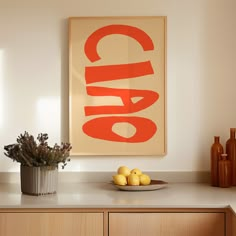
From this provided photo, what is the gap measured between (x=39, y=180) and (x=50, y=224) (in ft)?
1.01

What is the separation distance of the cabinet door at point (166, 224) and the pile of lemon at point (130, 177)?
1.23 ft

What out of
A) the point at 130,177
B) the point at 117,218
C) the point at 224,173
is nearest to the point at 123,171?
the point at 130,177

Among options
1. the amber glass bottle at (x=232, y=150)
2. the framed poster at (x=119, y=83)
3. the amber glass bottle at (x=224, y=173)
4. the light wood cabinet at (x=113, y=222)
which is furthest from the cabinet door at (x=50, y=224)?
the amber glass bottle at (x=232, y=150)

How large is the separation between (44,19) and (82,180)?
1.01 meters

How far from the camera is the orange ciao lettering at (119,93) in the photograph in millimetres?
3256

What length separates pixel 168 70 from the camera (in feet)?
10.8

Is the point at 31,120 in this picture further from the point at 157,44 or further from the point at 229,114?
the point at 229,114

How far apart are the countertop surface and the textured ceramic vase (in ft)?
0.13

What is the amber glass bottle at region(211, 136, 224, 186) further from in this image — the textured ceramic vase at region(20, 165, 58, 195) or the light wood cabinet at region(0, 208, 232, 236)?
the textured ceramic vase at region(20, 165, 58, 195)

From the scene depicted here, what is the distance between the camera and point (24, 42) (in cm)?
329

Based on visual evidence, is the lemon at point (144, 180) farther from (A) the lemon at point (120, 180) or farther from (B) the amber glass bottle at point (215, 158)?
(B) the amber glass bottle at point (215, 158)

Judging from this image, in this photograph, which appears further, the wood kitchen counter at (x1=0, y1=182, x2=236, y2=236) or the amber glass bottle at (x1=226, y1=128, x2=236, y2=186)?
the amber glass bottle at (x1=226, y1=128, x2=236, y2=186)

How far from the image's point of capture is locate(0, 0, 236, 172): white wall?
3279 mm

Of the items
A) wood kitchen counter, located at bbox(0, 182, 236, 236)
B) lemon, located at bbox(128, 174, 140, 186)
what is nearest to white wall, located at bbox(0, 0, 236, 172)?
lemon, located at bbox(128, 174, 140, 186)
